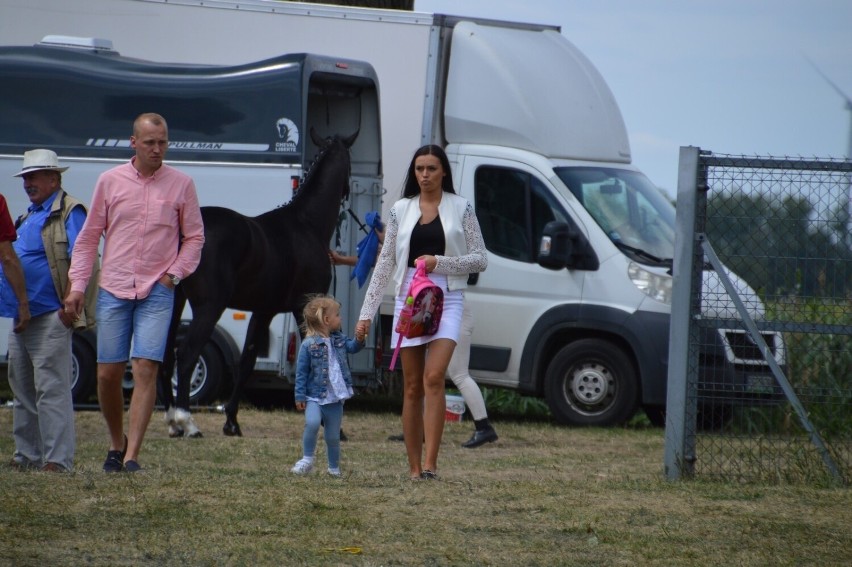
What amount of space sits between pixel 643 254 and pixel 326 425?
5.30 meters

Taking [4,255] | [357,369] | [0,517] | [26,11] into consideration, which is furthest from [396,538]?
[26,11]

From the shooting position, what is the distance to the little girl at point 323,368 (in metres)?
7.86

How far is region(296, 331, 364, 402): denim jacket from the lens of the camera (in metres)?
7.85

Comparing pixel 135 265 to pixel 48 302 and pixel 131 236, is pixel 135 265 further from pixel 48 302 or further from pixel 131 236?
pixel 48 302

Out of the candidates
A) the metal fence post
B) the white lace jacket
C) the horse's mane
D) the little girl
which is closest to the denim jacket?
the little girl

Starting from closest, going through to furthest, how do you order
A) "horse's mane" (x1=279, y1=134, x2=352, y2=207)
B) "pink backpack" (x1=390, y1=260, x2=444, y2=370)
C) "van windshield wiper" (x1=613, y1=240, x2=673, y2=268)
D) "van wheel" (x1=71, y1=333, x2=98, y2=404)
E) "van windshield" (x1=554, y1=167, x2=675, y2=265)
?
1. "pink backpack" (x1=390, y1=260, x2=444, y2=370)
2. "horse's mane" (x1=279, y1=134, x2=352, y2=207)
3. "van windshield wiper" (x1=613, y1=240, x2=673, y2=268)
4. "van windshield" (x1=554, y1=167, x2=675, y2=265)
5. "van wheel" (x1=71, y1=333, x2=98, y2=404)

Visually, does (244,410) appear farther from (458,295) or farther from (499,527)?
(499,527)

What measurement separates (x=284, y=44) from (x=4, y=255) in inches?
258

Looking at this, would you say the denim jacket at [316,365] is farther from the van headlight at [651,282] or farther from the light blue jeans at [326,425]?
the van headlight at [651,282]

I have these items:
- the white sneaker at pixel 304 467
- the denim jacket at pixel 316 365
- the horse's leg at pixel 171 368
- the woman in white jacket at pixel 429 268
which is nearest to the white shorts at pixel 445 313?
the woman in white jacket at pixel 429 268

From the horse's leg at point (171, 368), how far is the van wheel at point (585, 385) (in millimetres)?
3541

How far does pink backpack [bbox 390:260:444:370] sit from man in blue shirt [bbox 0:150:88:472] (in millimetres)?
1821

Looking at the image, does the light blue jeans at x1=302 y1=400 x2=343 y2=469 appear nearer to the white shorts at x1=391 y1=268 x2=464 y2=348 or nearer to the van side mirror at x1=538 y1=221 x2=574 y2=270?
the white shorts at x1=391 y1=268 x2=464 y2=348

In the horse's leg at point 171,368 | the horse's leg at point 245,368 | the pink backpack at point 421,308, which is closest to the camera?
the pink backpack at point 421,308
